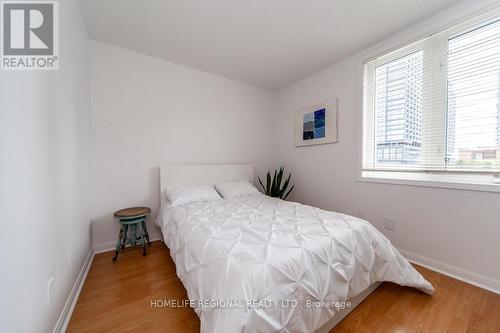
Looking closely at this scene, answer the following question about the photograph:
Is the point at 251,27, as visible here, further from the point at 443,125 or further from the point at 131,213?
the point at 131,213

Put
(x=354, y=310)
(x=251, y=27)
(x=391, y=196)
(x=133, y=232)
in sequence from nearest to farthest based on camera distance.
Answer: (x=354, y=310), (x=251, y=27), (x=391, y=196), (x=133, y=232)

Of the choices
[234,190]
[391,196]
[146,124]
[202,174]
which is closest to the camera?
[391,196]

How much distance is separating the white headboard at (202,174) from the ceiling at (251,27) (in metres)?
1.50

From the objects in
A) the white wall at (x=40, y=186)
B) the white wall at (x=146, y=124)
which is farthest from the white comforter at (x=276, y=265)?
the white wall at (x=146, y=124)

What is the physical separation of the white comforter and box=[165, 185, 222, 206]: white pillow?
0.45m

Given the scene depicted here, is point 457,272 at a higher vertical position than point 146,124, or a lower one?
lower

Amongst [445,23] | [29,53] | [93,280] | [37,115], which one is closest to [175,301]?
[93,280]

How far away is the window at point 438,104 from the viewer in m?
1.60

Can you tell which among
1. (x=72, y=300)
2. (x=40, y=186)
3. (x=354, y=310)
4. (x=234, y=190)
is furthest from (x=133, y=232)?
(x=354, y=310)

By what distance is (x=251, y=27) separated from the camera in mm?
1980

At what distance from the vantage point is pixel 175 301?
1.45 meters

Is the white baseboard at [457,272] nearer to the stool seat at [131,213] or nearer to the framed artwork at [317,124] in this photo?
the framed artwork at [317,124]

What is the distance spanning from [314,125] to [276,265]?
2.41m

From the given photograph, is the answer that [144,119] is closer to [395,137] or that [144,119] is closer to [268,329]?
[268,329]
